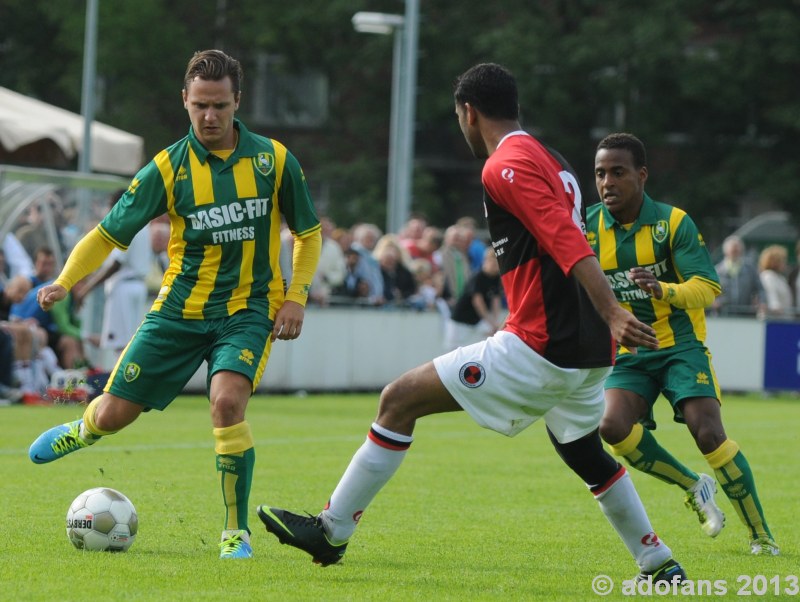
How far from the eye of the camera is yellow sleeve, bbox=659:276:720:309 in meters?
7.46

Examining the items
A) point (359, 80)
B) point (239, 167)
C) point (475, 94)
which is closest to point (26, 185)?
point (239, 167)

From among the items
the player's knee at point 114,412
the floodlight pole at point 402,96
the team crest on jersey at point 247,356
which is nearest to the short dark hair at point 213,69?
the team crest on jersey at point 247,356

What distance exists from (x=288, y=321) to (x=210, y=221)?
595 mm

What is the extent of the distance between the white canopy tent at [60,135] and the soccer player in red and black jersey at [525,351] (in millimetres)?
12208

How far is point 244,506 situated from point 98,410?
0.85m

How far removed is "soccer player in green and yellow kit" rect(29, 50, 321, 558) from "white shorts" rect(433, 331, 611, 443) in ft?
4.21

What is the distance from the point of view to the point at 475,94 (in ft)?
20.2

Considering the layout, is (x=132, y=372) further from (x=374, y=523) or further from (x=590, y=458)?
(x=590, y=458)

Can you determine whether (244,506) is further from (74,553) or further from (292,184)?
(292,184)

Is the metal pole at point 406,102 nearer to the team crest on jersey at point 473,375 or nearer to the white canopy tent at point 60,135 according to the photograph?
the white canopy tent at point 60,135

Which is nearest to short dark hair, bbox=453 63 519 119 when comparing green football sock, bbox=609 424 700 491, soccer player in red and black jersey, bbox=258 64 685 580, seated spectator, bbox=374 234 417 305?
soccer player in red and black jersey, bbox=258 64 685 580

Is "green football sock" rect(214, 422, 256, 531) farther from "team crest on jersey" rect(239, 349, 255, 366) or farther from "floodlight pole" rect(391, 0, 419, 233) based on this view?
"floodlight pole" rect(391, 0, 419, 233)

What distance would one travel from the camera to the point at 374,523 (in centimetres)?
839

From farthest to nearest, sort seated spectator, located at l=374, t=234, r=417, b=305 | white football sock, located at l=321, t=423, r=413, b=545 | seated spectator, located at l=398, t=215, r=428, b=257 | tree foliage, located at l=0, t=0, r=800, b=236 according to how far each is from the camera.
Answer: tree foliage, located at l=0, t=0, r=800, b=236
seated spectator, located at l=398, t=215, r=428, b=257
seated spectator, located at l=374, t=234, r=417, b=305
white football sock, located at l=321, t=423, r=413, b=545
